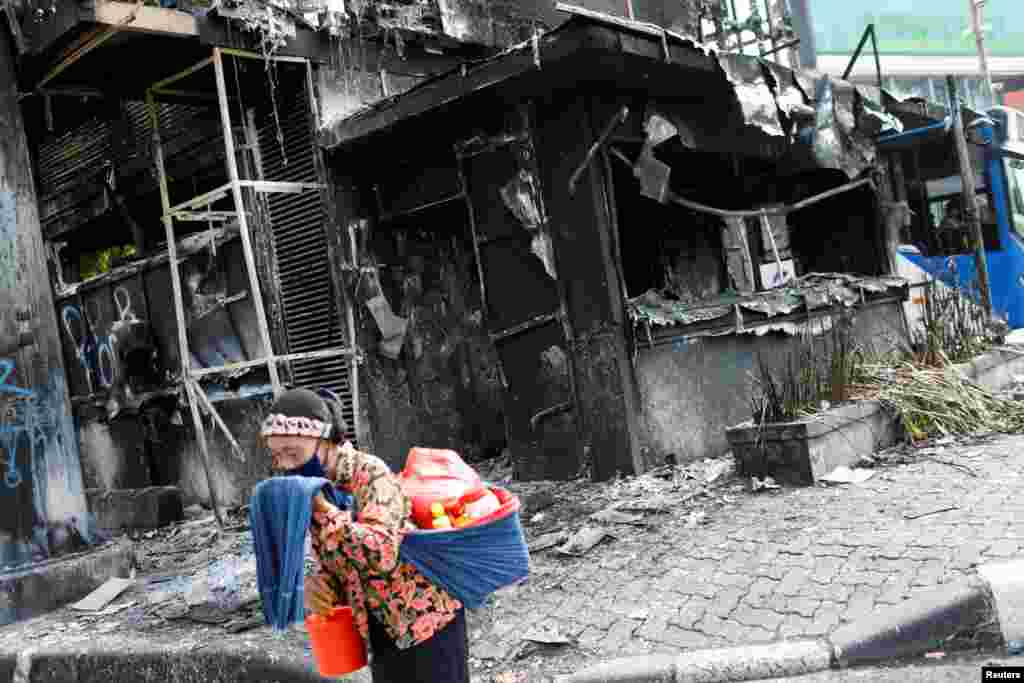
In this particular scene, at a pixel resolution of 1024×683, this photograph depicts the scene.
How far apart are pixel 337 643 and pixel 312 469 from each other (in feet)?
1.82

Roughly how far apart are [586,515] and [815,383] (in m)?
2.02

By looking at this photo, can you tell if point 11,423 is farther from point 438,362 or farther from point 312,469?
point 312,469

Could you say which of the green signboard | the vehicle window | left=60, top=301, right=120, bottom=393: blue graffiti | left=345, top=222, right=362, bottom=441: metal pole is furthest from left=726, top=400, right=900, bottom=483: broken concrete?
the green signboard

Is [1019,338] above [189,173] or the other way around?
the other way around

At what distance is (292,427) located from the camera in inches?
102

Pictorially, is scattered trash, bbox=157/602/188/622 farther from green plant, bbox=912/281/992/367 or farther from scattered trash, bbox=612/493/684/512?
green plant, bbox=912/281/992/367

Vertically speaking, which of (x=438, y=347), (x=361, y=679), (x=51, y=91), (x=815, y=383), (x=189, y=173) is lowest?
(x=361, y=679)

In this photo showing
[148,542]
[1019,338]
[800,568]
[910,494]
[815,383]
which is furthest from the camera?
[1019,338]

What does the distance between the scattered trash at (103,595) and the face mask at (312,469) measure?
429cm

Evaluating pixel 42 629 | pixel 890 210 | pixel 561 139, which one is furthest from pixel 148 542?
A: pixel 890 210

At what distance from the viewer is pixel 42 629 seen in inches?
228

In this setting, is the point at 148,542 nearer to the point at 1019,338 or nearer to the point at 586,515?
the point at 586,515

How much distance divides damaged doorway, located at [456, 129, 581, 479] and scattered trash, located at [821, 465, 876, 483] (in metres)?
2.07

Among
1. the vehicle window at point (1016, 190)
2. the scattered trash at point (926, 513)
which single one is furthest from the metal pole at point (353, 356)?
the vehicle window at point (1016, 190)
